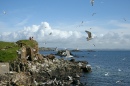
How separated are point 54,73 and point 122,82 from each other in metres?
23.1

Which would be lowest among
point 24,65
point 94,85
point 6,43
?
point 94,85

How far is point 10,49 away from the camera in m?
98.1

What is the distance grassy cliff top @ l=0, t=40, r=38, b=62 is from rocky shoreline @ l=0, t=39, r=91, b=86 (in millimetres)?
2043

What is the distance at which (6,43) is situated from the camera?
106000 mm

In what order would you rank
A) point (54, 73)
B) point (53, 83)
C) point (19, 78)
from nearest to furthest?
point (19, 78) → point (53, 83) → point (54, 73)

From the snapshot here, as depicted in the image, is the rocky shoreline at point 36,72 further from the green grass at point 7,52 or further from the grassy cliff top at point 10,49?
the green grass at point 7,52

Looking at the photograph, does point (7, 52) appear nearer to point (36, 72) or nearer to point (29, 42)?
point (36, 72)

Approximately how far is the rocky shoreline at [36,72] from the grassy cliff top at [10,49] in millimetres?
2043

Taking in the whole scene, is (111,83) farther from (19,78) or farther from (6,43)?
(6,43)

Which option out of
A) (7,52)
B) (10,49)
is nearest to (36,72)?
(7,52)

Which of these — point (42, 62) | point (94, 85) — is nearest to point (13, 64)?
point (42, 62)

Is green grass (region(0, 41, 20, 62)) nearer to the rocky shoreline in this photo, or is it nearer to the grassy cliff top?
the grassy cliff top

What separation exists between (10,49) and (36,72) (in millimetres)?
17675

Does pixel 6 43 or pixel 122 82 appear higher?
pixel 6 43
